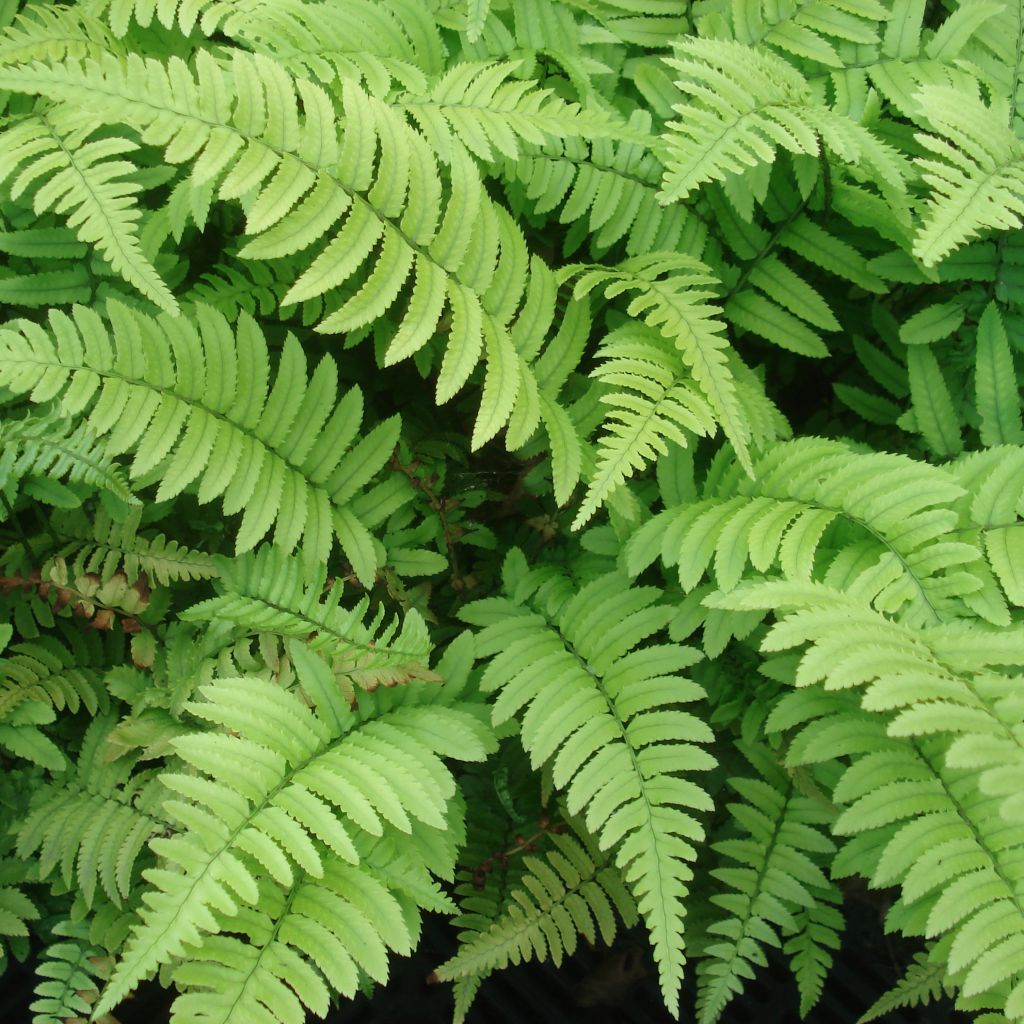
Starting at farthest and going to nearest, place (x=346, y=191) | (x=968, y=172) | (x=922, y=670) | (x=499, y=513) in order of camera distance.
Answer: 1. (x=499, y=513)
2. (x=968, y=172)
3. (x=346, y=191)
4. (x=922, y=670)

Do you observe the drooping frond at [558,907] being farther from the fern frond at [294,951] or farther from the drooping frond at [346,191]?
the drooping frond at [346,191]

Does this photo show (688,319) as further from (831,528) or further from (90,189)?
(90,189)

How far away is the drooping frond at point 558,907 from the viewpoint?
1935mm

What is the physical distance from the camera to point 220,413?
1.93 m

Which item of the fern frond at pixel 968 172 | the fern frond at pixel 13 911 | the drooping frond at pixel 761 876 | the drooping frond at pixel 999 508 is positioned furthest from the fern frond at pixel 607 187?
the fern frond at pixel 13 911

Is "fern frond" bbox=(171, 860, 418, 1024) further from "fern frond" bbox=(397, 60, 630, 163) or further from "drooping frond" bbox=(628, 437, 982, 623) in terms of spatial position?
"fern frond" bbox=(397, 60, 630, 163)

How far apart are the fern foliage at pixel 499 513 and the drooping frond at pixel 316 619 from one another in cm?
1

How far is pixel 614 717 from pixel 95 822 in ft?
3.39

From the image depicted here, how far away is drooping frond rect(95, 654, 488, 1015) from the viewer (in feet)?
4.66

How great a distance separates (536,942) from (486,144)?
5.05 feet

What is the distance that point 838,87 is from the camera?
2184 millimetres

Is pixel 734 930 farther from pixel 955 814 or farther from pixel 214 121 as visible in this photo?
pixel 214 121

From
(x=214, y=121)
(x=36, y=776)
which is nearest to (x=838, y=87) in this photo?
(x=214, y=121)

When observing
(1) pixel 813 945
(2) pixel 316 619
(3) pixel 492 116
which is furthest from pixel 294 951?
(3) pixel 492 116
